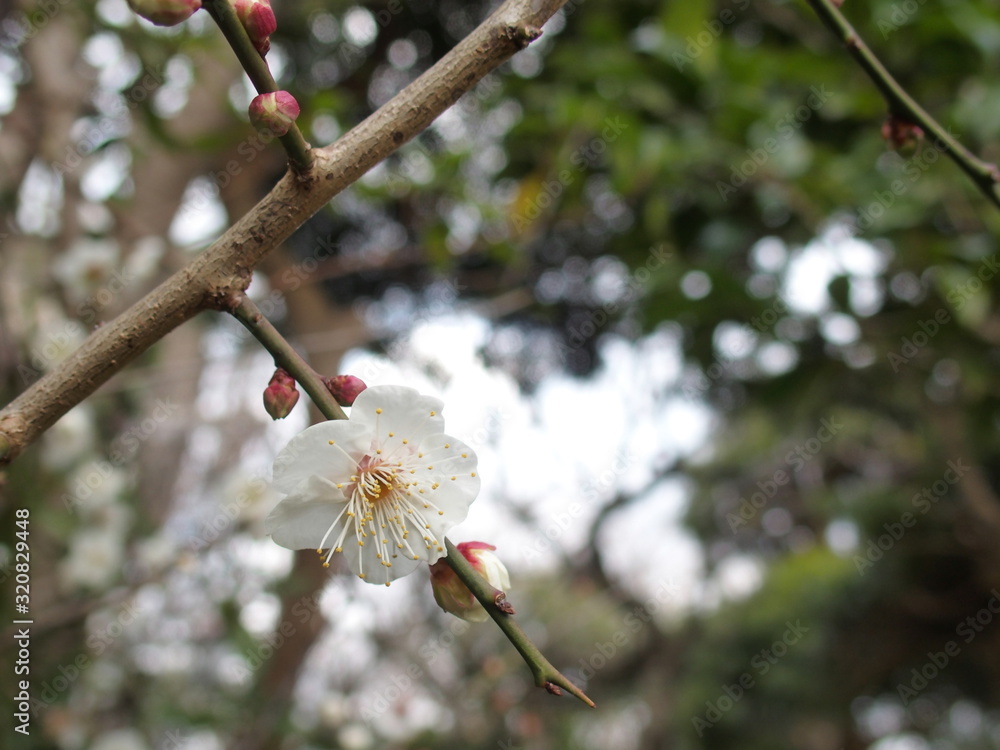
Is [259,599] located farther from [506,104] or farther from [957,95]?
[957,95]

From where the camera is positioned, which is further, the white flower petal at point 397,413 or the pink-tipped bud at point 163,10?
the white flower petal at point 397,413

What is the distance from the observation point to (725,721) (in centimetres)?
402

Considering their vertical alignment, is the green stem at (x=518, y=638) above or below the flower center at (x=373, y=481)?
above

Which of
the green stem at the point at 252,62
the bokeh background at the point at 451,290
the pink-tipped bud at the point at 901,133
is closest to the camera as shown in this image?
the green stem at the point at 252,62

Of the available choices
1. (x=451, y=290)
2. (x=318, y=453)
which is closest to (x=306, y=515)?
(x=318, y=453)

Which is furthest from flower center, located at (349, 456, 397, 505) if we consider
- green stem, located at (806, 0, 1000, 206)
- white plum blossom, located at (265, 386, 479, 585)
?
green stem, located at (806, 0, 1000, 206)

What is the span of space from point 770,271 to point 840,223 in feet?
0.61

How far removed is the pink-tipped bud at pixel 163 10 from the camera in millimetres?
365

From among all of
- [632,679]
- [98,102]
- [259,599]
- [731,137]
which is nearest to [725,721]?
[632,679]

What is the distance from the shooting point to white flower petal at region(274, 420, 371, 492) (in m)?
0.46

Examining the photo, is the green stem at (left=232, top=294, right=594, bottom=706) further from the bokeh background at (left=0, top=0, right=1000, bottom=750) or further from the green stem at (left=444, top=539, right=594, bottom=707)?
the bokeh background at (left=0, top=0, right=1000, bottom=750)

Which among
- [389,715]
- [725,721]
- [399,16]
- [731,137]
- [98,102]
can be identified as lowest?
[725,721]

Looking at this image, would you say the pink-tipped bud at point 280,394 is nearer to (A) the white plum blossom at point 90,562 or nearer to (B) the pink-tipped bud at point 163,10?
(B) the pink-tipped bud at point 163,10

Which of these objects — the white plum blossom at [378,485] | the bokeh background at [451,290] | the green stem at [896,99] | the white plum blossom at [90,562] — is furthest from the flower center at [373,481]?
the white plum blossom at [90,562]
